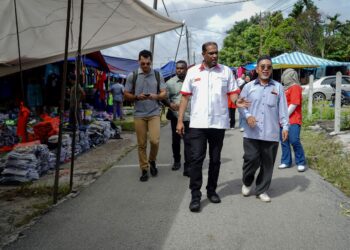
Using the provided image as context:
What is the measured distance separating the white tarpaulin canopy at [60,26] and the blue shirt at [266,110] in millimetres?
3216

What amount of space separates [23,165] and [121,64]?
14349mm

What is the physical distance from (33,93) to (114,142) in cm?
401

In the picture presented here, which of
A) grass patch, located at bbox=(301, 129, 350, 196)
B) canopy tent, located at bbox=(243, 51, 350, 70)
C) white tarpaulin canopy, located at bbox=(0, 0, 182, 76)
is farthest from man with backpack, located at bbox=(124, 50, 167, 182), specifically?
canopy tent, located at bbox=(243, 51, 350, 70)

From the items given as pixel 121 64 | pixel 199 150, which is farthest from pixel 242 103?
pixel 121 64

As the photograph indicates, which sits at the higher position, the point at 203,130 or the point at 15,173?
the point at 203,130

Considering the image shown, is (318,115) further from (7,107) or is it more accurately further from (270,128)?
(7,107)

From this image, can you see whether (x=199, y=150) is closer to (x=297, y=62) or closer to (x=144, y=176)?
(x=144, y=176)

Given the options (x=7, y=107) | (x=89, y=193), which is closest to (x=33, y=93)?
(x=7, y=107)

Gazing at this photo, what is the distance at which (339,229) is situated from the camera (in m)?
3.81

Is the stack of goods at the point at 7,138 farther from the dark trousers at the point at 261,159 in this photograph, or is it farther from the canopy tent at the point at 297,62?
the canopy tent at the point at 297,62

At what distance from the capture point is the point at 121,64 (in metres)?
20.0

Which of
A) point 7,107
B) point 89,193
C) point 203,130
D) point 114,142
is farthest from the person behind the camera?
point 7,107

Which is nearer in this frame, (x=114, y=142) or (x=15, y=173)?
(x=15, y=173)

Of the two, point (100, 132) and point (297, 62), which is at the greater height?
point (297, 62)
